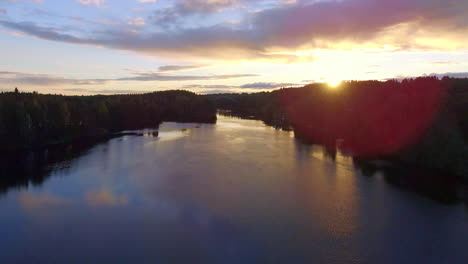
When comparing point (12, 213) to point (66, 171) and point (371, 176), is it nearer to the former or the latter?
point (66, 171)

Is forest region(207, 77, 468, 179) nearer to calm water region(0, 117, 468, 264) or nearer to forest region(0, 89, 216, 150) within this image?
calm water region(0, 117, 468, 264)

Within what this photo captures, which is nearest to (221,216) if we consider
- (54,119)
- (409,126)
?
(409,126)

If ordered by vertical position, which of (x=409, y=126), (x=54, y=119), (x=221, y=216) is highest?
(x=54, y=119)

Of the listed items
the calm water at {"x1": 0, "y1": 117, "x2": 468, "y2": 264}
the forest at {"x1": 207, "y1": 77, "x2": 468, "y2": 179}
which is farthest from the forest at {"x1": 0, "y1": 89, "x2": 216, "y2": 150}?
the forest at {"x1": 207, "y1": 77, "x2": 468, "y2": 179}

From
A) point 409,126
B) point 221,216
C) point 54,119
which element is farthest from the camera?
point 54,119

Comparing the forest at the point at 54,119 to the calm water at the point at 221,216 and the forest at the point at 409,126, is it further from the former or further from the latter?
the forest at the point at 409,126

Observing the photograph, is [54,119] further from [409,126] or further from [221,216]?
[409,126]

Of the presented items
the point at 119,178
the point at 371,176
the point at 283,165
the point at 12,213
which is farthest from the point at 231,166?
the point at 12,213

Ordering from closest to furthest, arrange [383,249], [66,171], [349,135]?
[383,249], [66,171], [349,135]

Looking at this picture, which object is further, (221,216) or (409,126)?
(409,126)
